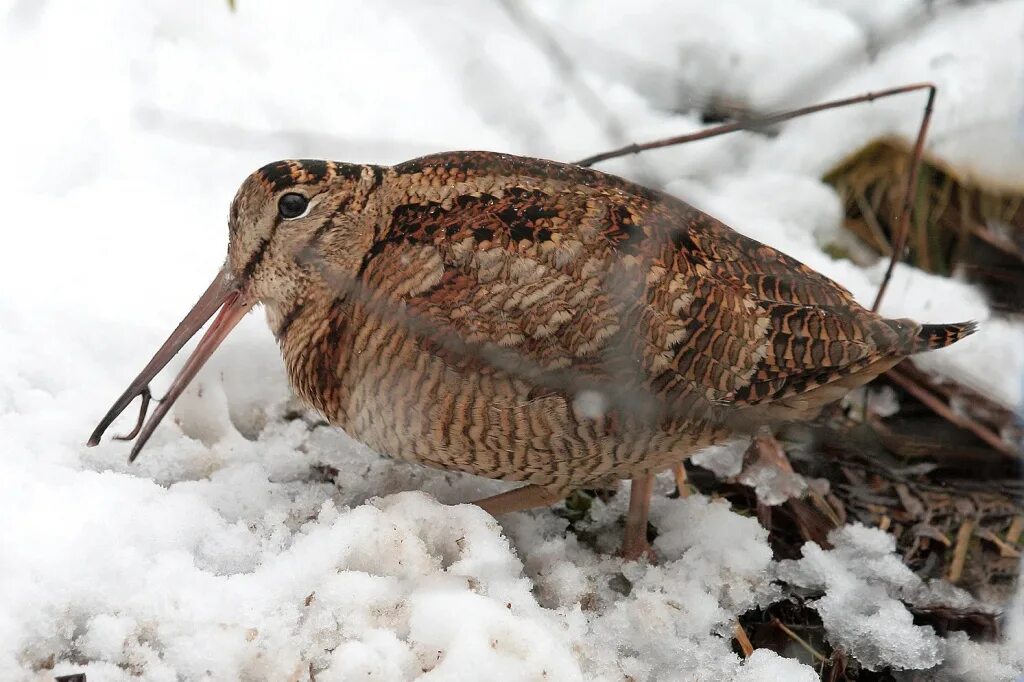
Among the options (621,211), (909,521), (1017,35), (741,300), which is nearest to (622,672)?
(741,300)

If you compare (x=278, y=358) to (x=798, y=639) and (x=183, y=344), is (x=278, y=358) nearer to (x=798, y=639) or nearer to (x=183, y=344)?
(x=183, y=344)

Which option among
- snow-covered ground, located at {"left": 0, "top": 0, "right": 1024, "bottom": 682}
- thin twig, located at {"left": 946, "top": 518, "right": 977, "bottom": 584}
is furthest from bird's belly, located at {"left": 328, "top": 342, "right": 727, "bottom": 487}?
thin twig, located at {"left": 946, "top": 518, "right": 977, "bottom": 584}

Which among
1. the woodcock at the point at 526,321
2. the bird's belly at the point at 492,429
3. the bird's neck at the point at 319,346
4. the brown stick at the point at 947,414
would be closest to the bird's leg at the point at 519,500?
the woodcock at the point at 526,321

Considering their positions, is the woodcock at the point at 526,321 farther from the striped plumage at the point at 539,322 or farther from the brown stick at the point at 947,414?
the brown stick at the point at 947,414

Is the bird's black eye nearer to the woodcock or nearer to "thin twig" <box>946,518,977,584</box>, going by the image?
the woodcock

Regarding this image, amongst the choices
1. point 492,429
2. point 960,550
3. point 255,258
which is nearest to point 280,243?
point 255,258

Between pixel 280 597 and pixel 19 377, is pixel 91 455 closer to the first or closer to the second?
pixel 19 377
